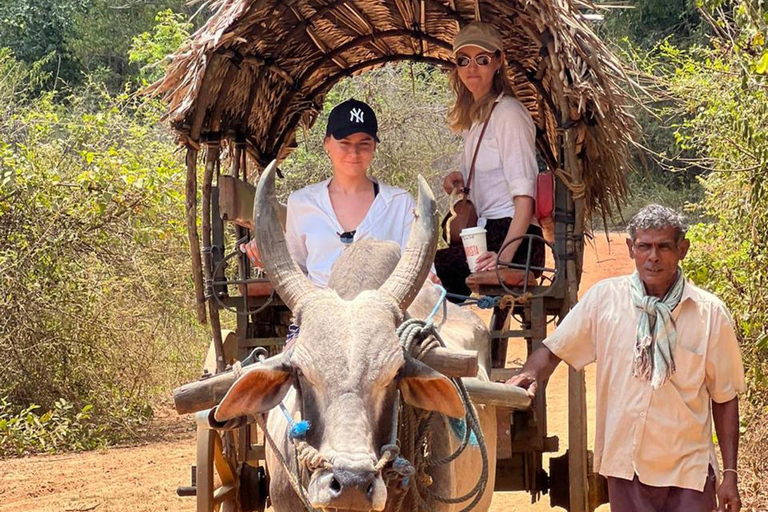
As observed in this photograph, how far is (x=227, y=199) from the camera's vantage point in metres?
5.45

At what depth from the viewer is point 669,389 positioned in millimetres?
4203

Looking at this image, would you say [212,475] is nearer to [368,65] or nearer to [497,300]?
[497,300]

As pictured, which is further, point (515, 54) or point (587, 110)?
A: point (515, 54)

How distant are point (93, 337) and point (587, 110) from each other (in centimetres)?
632

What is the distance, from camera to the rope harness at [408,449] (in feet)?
10.6

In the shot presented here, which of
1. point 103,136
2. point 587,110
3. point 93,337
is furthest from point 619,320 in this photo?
point 103,136

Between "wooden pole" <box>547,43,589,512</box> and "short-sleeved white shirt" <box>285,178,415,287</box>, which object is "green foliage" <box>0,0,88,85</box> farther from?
"wooden pole" <box>547,43,589,512</box>

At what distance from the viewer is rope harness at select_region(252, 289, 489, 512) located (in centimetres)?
322

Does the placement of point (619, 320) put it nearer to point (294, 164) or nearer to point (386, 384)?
point (386, 384)

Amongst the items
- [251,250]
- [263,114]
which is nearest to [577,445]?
[251,250]

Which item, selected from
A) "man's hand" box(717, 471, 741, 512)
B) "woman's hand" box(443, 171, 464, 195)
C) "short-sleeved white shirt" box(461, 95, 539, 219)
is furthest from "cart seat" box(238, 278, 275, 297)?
"man's hand" box(717, 471, 741, 512)

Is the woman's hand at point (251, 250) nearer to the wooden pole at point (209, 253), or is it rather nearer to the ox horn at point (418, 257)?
the wooden pole at point (209, 253)

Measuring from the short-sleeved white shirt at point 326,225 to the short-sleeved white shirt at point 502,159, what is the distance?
27.4 inches

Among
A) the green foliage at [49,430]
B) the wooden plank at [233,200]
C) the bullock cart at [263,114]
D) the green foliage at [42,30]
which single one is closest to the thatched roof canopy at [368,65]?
the bullock cart at [263,114]
